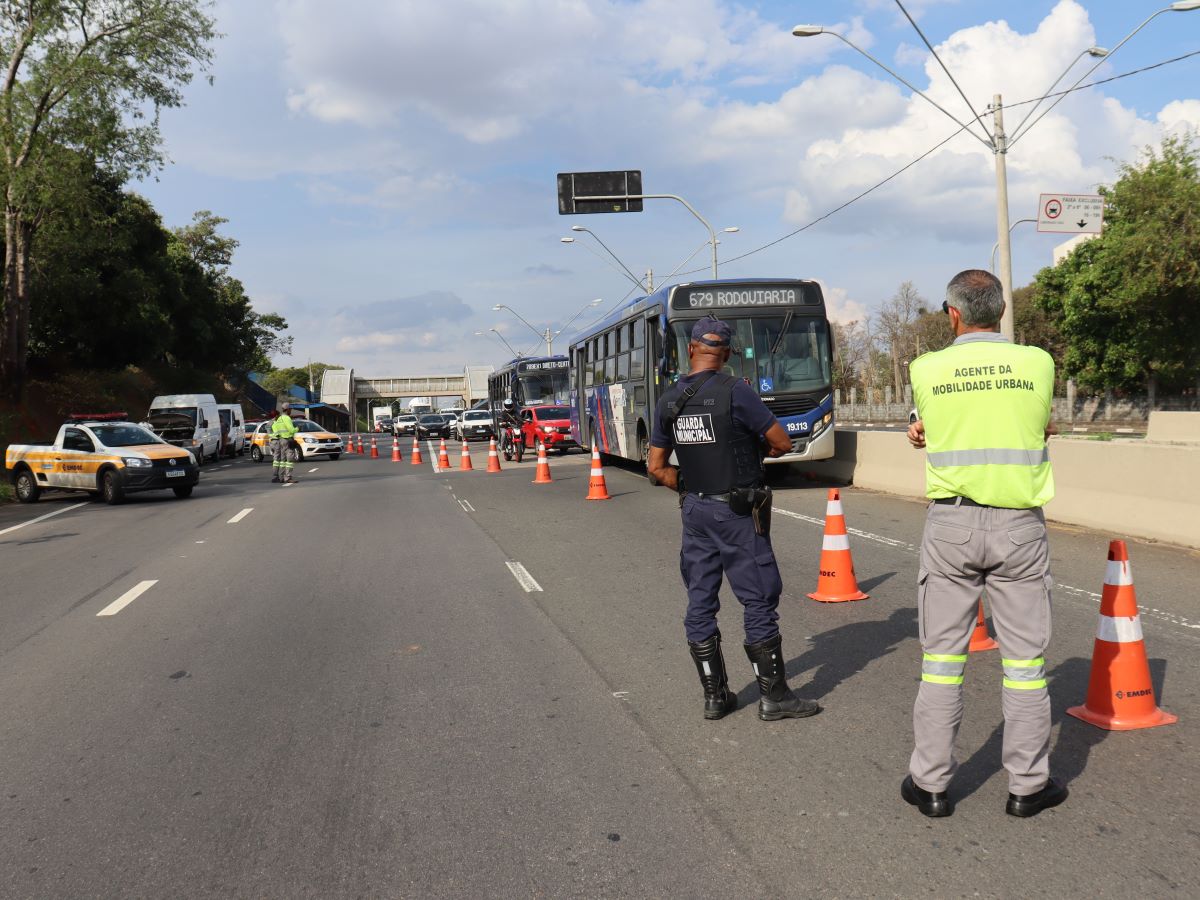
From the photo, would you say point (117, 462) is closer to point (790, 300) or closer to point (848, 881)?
point (790, 300)

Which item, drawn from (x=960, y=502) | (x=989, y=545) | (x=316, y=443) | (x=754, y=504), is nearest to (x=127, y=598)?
(x=754, y=504)

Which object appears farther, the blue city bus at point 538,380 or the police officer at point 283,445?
the blue city bus at point 538,380

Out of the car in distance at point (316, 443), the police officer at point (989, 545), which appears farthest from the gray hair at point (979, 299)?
the car in distance at point (316, 443)

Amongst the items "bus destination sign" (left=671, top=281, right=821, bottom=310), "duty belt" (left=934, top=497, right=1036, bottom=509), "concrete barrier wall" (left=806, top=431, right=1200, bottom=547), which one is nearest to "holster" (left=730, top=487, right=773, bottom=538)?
"duty belt" (left=934, top=497, right=1036, bottom=509)

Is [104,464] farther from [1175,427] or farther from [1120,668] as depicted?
[1175,427]

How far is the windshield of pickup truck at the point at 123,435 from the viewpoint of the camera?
66.3ft

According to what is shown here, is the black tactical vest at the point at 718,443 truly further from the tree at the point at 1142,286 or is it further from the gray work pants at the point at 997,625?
the tree at the point at 1142,286

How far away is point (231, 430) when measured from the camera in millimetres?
43938

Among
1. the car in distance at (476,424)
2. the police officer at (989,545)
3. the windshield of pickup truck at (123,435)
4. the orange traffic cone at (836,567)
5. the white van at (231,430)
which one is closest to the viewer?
the police officer at (989,545)

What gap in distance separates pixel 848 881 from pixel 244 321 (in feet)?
227

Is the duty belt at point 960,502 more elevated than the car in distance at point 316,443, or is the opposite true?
the duty belt at point 960,502

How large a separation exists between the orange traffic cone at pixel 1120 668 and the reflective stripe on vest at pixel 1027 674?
1195mm

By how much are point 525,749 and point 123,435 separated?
18.4 m

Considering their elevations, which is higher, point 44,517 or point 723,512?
point 723,512
